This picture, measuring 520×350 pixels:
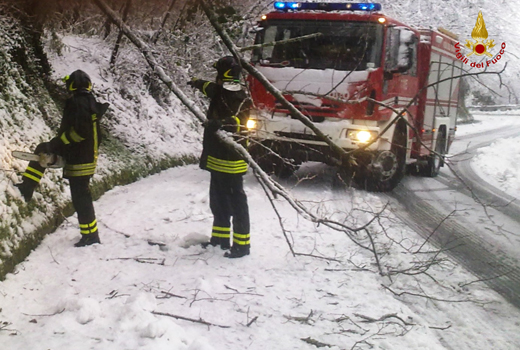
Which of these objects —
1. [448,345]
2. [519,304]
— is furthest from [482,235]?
[448,345]

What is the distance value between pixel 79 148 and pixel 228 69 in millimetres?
1657

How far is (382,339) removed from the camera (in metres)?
3.77

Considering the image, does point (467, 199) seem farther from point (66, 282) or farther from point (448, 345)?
point (66, 282)

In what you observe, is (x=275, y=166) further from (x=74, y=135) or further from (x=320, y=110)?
(x=74, y=135)

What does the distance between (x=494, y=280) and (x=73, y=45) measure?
7.88 meters

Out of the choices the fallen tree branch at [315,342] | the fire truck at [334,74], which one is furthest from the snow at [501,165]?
the fallen tree branch at [315,342]

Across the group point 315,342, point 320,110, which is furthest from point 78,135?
point 320,110

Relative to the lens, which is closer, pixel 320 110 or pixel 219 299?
pixel 219 299

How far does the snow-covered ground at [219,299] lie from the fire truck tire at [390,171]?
2990 millimetres

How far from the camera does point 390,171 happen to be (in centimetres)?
912

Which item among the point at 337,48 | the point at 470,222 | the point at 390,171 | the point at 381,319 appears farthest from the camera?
the point at 390,171

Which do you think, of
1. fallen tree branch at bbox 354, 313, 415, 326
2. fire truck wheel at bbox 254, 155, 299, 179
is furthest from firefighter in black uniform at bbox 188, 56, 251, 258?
fire truck wheel at bbox 254, 155, 299, 179

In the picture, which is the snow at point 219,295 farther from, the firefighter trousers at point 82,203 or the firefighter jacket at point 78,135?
the firefighter jacket at point 78,135

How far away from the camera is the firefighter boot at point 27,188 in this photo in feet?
16.5
